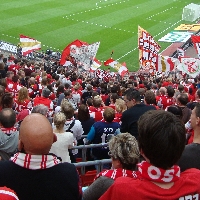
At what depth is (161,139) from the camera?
260 centimetres

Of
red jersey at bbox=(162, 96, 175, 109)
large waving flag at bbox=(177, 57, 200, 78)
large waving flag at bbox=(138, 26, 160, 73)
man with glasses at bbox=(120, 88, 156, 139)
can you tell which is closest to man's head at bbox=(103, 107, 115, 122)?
man with glasses at bbox=(120, 88, 156, 139)

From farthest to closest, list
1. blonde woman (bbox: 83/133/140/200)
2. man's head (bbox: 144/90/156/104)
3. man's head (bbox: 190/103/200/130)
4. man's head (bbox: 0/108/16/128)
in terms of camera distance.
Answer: man's head (bbox: 144/90/156/104) < man's head (bbox: 0/108/16/128) < man's head (bbox: 190/103/200/130) < blonde woman (bbox: 83/133/140/200)

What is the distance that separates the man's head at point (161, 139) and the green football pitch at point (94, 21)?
22650 mm

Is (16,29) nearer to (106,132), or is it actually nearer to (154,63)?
(154,63)

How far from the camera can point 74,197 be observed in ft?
10.1

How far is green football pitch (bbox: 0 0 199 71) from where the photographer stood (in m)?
28.8

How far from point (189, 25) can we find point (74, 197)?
32.8m

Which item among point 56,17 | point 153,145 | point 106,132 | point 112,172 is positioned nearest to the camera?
point 153,145

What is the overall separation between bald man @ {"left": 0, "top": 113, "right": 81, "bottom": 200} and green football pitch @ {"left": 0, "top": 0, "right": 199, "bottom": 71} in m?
22.4

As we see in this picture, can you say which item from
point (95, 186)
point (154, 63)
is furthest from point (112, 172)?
point (154, 63)

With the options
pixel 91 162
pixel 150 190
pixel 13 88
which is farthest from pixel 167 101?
pixel 150 190

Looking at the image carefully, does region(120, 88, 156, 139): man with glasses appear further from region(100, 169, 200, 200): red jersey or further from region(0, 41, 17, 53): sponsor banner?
region(0, 41, 17, 53): sponsor banner

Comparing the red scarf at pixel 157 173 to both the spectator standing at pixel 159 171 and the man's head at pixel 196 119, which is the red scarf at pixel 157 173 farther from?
the man's head at pixel 196 119

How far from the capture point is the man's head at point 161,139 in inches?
103
